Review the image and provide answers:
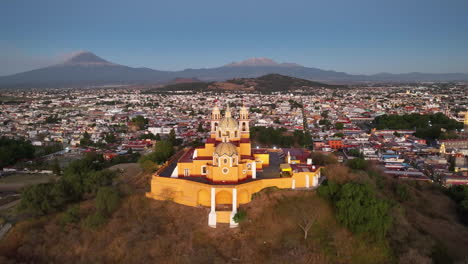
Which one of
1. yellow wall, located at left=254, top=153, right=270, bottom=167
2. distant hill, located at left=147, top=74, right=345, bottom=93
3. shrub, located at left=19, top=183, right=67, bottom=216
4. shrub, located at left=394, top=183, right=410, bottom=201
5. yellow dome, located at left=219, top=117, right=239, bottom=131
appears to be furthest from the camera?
distant hill, located at left=147, top=74, right=345, bottom=93

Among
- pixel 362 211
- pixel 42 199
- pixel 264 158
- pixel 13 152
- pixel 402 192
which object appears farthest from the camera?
pixel 13 152

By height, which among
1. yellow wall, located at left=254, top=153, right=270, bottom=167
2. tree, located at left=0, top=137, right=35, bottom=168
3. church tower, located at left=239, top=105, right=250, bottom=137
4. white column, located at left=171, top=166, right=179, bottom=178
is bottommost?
tree, located at left=0, top=137, right=35, bottom=168

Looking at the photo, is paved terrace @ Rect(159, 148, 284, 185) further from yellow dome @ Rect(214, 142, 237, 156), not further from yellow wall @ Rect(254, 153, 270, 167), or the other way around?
yellow dome @ Rect(214, 142, 237, 156)

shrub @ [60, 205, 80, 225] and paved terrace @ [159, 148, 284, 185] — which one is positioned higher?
paved terrace @ [159, 148, 284, 185]

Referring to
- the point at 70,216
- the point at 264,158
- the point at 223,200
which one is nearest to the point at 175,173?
the point at 223,200

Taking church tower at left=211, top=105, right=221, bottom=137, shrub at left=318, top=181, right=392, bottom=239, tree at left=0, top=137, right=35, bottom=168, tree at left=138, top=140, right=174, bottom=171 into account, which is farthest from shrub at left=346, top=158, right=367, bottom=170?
tree at left=0, top=137, right=35, bottom=168

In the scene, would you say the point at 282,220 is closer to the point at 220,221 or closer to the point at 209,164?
the point at 220,221

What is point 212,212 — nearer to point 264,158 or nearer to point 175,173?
point 175,173

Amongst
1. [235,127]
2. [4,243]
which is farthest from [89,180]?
[235,127]

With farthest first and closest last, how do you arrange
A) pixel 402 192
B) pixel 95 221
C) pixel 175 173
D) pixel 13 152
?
1. pixel 13 152
2. pixel 402 192
3. pixel 175 173
4. pixel 95 221
